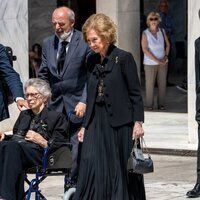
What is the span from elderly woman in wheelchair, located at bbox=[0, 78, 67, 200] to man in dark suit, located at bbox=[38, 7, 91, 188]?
A: 57cm

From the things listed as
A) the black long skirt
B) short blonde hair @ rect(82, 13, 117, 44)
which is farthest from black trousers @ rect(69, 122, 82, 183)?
short blonde hair @ rect(82, 13, 117, 44)

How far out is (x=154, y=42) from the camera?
1970cm

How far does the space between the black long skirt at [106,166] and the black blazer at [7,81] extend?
0.75 metres

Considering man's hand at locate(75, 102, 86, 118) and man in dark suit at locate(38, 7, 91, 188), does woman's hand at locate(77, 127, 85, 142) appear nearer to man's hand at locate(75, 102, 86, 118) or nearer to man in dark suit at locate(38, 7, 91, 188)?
man's hand at locate(75, 102, 86, 118)

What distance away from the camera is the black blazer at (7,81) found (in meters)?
9.61

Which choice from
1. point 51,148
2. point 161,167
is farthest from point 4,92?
point 161,167

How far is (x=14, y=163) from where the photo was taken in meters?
9.34

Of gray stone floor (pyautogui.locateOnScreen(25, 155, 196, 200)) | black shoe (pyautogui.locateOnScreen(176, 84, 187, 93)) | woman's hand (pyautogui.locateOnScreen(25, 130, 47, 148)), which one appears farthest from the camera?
black shoe (pyautogui.locateOnScreen(176, 84, 187, 93))

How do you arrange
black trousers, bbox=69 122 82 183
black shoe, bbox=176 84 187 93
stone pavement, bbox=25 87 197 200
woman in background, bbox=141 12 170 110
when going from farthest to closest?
black shoe, bbox=176 84 187 93 < woman in background, bbox=141 12 170 110 < stone pavement, bbox=25 87 197 200 < black trousers, bbox=69 122 82 183

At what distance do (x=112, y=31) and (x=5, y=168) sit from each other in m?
1.55

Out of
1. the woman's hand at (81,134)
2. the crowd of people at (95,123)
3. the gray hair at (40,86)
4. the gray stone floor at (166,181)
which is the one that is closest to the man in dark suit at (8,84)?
the crowd of people at (95,123)

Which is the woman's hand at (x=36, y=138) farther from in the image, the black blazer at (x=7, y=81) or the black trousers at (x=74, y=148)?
the black trousers at (x=74, y=148)

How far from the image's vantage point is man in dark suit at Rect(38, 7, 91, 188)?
10305 mm

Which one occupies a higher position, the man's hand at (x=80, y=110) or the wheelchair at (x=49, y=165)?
the man's hand at (x=80, y=110)
